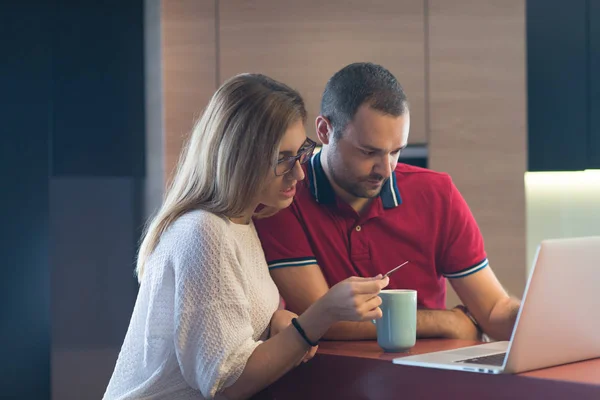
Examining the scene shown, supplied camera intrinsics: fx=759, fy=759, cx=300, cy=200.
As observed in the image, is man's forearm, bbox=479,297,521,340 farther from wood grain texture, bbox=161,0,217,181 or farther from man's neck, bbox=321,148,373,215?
wood grain texture, bbox=161,0,217,181

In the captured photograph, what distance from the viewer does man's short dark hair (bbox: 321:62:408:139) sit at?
182 cm

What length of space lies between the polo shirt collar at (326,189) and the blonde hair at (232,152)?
37 cm

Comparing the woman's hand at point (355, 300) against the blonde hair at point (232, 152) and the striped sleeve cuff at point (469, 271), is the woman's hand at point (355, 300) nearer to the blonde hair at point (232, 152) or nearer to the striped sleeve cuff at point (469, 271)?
the blonde hair at point (232, 152)

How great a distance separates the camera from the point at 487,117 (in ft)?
9.52

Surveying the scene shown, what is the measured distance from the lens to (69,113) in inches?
122

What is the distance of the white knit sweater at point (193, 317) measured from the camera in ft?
4.38

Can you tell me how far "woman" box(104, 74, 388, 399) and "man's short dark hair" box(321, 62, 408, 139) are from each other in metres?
0.31

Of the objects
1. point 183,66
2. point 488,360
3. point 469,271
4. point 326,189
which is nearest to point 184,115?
point 183,66

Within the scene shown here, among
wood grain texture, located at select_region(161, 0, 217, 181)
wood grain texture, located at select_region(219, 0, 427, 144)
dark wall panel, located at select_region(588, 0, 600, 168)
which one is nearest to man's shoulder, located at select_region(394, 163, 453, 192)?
wood grain texture, located at select_region(219, 0, 427, 144)

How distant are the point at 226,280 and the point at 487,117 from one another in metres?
1.81

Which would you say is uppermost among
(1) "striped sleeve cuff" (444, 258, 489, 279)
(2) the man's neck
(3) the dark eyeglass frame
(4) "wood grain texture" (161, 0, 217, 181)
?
(4) "wood grain texture" (161, 0, 217, 181)

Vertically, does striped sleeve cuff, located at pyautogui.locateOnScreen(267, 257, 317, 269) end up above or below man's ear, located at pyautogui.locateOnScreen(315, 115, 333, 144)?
below

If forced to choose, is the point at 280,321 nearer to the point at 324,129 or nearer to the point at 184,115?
the point at 324,129

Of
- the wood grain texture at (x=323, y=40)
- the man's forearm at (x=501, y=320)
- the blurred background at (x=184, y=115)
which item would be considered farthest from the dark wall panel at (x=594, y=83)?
the man's forearm at (x=501, y=320)
